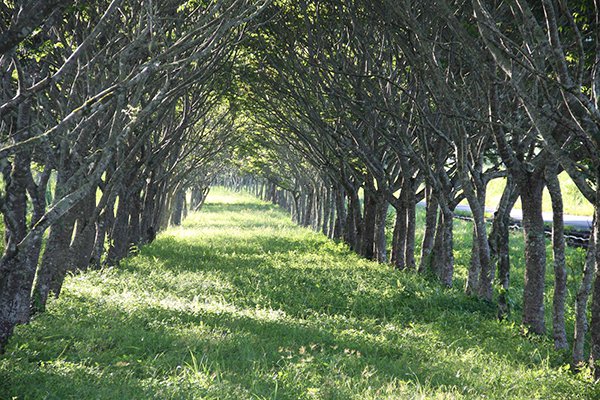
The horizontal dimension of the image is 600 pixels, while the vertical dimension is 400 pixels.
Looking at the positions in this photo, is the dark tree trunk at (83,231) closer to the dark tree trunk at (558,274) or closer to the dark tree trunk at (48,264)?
the dark tree trunk at (48,264)

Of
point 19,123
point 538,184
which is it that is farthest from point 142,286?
point 538,184

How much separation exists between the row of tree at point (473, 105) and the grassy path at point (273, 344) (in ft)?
3.10

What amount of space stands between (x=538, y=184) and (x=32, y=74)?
7915 mm

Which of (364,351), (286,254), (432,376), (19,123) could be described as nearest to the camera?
(432,376)

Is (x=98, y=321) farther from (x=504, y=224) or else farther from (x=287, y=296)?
(x=504, y=224)

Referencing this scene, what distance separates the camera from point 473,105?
1171cm

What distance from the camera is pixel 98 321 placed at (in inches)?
344

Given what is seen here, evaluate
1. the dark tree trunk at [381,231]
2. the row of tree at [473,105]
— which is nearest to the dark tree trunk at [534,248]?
the row of tree at [473,105]

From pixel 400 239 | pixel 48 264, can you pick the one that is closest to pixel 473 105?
pixel 400 239

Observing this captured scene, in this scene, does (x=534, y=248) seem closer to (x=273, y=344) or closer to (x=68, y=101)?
(x=273, y=344)

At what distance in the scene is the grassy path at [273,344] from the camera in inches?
238

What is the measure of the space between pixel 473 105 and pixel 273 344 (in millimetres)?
6489

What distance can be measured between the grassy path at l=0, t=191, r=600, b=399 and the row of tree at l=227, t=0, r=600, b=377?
945 millimetres

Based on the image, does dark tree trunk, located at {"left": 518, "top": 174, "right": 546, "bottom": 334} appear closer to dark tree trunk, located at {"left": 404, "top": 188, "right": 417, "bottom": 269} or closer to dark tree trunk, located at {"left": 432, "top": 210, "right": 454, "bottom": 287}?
dark tree trunk, located at {"left": 432, "top": 210, "right": 454, "bottom": 287}
